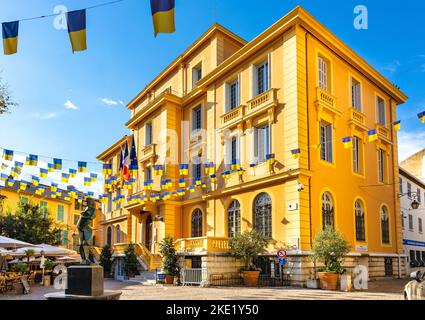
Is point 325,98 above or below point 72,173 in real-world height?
above

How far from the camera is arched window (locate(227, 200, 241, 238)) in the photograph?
76.2 feet

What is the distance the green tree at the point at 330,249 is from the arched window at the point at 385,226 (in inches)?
361

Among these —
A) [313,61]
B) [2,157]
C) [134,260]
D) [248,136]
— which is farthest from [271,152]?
[2,157]

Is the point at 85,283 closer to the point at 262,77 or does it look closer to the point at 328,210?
the point at 328,210

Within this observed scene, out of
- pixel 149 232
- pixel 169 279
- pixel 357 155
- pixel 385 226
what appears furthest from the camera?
pixel 149 232

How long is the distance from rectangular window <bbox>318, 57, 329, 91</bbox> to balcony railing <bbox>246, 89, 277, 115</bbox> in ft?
8.95

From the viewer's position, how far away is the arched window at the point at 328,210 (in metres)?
21.0

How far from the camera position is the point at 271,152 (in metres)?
21.6

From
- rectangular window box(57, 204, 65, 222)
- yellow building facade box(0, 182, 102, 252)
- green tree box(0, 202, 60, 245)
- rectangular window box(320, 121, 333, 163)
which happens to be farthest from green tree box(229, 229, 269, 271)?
rectangular window box(57, 204, 65, 222)

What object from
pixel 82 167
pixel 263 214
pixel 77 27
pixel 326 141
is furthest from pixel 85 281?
pixel 82 167

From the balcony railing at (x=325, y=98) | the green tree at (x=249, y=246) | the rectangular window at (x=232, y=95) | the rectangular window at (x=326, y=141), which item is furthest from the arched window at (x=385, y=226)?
the rectangular window at (x=232, y=95)

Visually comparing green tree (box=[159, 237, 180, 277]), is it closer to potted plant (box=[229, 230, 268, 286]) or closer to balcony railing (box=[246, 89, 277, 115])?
potted plant (box=[229, 230, 268, 286])

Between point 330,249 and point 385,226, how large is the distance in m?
10.4

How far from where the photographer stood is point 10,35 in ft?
40.5
